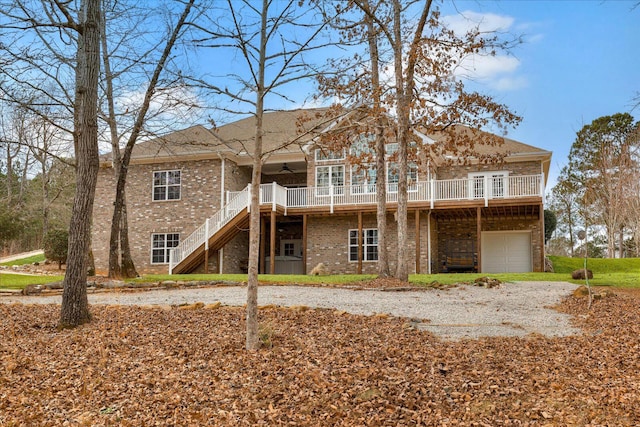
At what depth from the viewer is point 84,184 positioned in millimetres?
8352

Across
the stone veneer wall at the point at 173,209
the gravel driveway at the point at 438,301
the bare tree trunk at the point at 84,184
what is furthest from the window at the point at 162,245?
the bare tree trunk at the point at 84,184

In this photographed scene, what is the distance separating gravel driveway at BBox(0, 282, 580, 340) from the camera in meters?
8.53

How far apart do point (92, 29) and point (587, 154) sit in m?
33.7

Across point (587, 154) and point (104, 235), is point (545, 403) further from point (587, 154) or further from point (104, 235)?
point (587, 154)

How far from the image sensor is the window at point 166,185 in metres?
24.2

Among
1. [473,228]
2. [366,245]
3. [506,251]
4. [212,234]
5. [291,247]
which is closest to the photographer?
[212,234]

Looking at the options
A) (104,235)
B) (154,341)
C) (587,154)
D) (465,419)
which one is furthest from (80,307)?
(587,154)

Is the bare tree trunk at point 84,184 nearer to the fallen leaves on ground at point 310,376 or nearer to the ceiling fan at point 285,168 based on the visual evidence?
the fallen leaves on ground at point 310,376

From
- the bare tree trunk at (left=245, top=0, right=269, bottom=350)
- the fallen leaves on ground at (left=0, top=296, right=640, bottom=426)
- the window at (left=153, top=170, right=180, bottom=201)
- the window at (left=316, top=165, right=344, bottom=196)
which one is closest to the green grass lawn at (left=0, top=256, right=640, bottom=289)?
the window at (left=316, top=165, right=344, bottom=196)

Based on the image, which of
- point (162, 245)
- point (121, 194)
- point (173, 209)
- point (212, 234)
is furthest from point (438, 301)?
point (162, 245)

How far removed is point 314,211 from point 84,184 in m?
14.3

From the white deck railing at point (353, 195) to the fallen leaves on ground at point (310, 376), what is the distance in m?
12.6

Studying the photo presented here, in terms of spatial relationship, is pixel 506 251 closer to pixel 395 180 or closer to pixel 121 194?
pixel 395 180

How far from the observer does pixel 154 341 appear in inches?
285
